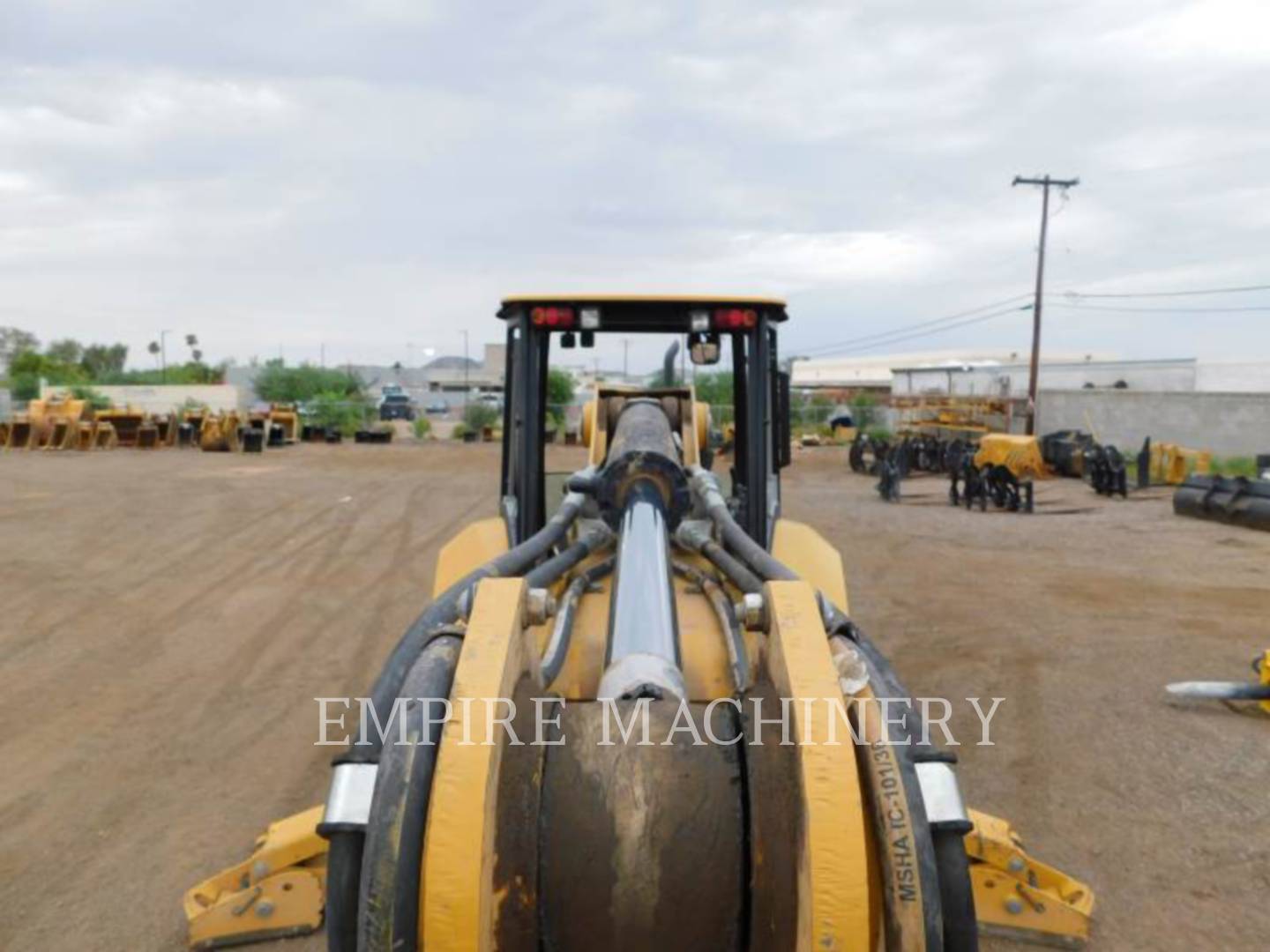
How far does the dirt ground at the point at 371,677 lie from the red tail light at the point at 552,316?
2353 mm

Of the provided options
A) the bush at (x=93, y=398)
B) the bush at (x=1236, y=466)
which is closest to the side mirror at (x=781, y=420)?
the bush at (x=1236, y=466)

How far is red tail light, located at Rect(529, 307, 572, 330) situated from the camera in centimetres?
451

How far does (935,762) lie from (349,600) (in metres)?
7.71

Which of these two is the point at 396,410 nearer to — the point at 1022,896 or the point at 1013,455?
the point at 1013,455

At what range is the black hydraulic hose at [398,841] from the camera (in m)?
1.83

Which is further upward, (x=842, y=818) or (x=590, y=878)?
(x=842, y=818)

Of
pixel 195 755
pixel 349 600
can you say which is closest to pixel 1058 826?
pixel 195 755

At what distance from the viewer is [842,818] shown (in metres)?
1.84

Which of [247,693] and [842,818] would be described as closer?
[842,818]

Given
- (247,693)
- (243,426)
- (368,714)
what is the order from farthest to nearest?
(243,426), (247,693), (368,714)

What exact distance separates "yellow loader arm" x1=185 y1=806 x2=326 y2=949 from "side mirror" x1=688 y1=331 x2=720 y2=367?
2428 mm

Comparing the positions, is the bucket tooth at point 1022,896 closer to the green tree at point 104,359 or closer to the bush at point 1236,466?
the bush at point 1236,466

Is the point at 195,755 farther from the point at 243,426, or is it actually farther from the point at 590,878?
the point at 243,426

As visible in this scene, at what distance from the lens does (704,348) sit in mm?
4758
